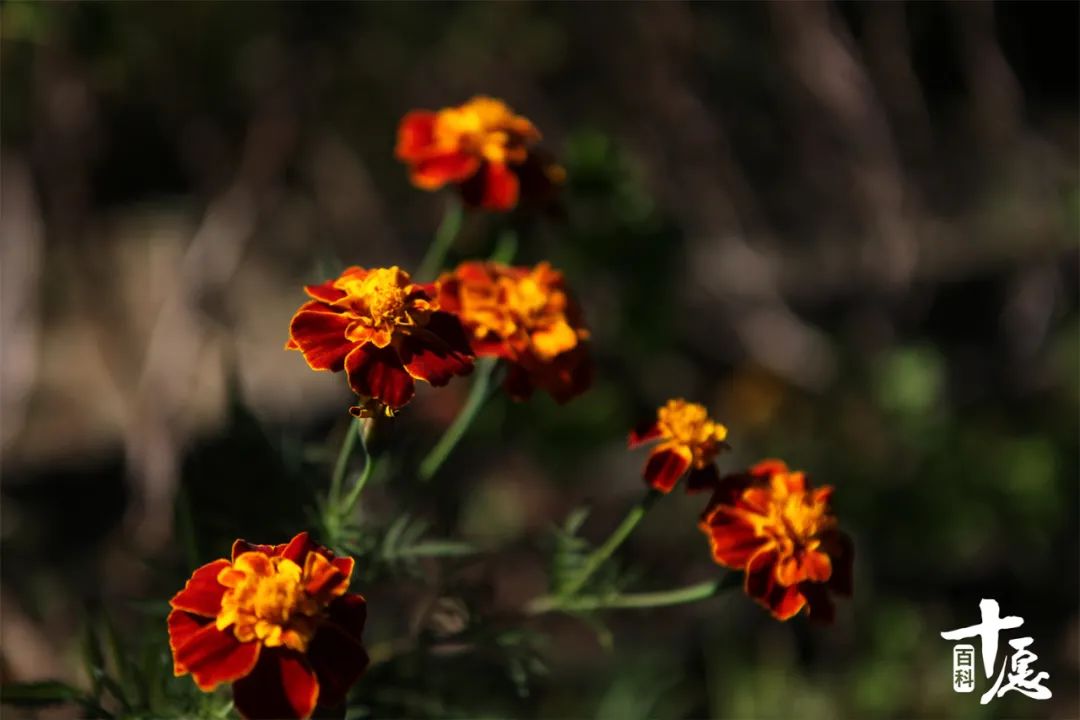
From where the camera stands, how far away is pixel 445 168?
1.29 metres

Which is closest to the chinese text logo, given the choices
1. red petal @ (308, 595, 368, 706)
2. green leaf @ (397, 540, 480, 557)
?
green leaf @ (397, 540, 480, 557)

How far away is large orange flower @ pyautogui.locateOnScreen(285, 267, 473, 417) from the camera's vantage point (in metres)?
0.91

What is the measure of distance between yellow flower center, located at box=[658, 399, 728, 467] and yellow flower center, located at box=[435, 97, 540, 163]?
0.41 meters

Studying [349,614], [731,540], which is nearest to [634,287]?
[731,540]

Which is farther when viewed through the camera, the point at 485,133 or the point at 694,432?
the point at 485,133

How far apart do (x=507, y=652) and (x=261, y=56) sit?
2.07 m

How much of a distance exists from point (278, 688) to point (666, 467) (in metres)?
0.44

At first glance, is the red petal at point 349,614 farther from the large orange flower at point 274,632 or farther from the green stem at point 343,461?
the green stem at point 343,461

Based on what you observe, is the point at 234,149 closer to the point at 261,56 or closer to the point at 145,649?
the point at 261,56

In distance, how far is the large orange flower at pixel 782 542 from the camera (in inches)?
40.3

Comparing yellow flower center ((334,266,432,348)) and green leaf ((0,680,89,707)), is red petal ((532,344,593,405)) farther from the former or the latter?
green leaf ((0,680,89,707))

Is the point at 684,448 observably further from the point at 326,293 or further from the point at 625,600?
the point at 326,293

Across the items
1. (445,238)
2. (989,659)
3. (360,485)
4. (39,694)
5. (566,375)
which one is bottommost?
(989,659)

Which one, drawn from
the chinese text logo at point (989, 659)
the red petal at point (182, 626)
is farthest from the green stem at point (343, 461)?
the chinese text logo at point (989, 659)
